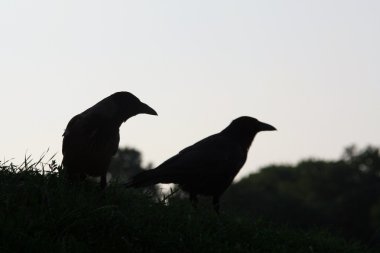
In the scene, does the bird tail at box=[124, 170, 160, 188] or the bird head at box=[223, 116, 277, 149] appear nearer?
the bird tail at box=[124, 170, 160, 188]

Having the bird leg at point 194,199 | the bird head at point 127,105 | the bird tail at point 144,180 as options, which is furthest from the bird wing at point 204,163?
the bird head at point 127,105

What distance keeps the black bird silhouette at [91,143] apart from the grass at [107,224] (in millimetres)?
192

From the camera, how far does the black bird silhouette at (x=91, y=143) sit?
9.97 m

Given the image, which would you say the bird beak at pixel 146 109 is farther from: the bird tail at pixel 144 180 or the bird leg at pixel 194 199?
the bird leg at pixel 194 199

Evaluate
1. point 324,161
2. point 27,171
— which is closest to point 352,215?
point 324,161

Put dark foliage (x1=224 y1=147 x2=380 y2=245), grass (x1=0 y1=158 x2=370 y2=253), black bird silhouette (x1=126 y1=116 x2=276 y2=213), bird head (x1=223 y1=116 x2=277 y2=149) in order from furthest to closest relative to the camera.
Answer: dark foliage (x1=224 y1=147 x2=380 y2=245)
bird head (x1=223 y1=116 x2=277 y2=149)
black bird silhouette (x1=126 y1=116 x2=276 y2=213)
grass (x1=0 y1=158 x2=370 y2=253)

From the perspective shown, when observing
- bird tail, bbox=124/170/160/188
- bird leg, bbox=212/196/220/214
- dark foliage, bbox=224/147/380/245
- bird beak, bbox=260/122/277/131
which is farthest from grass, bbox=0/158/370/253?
dark foliage, bbox=224/147/380/245

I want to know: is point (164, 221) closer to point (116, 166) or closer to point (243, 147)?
point (243, 147)

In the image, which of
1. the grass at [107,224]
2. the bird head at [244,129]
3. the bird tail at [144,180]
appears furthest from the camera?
the bird head at [244,129]

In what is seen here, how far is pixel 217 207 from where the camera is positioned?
1185cm

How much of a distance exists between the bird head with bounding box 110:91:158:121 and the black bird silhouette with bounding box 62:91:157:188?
0.58 ft

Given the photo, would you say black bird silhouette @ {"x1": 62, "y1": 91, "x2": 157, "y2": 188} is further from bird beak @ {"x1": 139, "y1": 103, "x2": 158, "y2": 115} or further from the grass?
bird beak @ {"x1": 139, "y1": 103, "x2": 158, "y2": 115}

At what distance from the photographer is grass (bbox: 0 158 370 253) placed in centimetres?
786

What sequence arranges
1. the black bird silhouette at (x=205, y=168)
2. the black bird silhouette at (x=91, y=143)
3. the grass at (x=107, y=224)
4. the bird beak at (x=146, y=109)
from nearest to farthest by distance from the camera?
1. the grass at (x=107, y=224)
2. the black bird silhouette at (x=91, y=143)
3. the bird beak at (x=146, y=109)
4. the black bird silhouette at (x=205, y=168)
